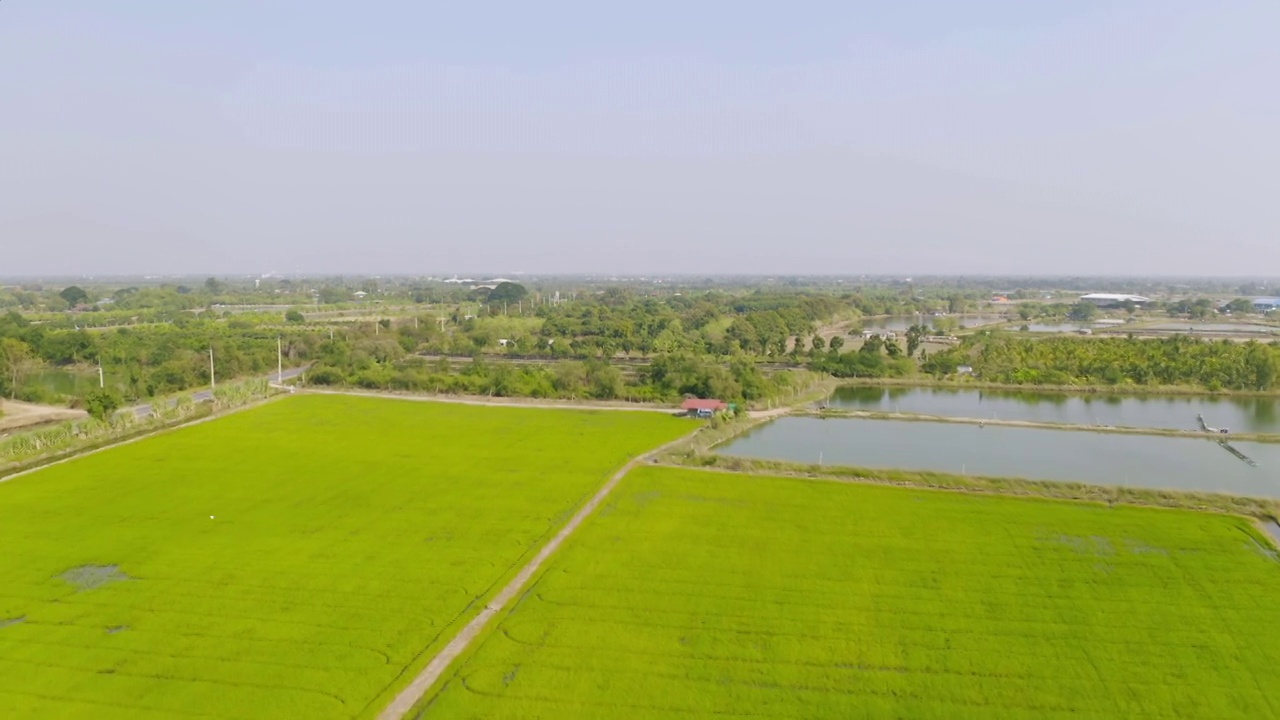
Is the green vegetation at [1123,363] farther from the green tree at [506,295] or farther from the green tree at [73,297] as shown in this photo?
the green tree at [73,297]

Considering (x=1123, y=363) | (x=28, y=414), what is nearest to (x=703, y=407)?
(x=1123, y=363)

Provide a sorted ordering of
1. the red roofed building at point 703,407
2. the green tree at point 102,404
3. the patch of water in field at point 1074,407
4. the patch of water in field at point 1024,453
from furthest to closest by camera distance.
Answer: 1. the patch of water in field at point 1074,407
2. the red roofed building at point 703,407
3. the green tree at point 102,404
4. the patch of water in field at point 1024,453

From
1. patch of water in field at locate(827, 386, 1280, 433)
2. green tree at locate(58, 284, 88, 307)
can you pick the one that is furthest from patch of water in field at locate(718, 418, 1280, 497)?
green tree at locate(58, 284, 88, 307)

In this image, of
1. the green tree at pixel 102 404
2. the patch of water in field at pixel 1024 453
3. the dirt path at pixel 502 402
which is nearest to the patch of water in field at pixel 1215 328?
the patch of water in field at pixel 1024 453

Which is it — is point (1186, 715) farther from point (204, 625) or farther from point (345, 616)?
point (204, 625)

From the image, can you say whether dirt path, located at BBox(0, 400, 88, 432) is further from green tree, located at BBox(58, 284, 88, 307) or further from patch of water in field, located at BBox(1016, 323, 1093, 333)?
patch of water in field, located at BBox(1016, 323, 1093, 333)

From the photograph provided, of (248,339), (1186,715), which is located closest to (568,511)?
(1186,715)

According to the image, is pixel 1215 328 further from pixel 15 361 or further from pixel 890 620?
pixel 15 361
